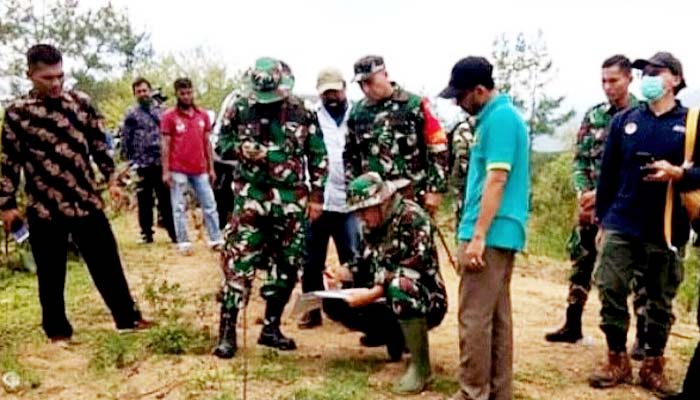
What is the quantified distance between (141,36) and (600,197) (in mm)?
28265

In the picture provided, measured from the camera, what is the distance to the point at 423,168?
5.40 m

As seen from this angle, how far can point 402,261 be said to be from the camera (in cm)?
475

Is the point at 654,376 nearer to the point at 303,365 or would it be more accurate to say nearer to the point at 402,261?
the point at 402,261

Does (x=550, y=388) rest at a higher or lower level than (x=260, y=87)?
lower

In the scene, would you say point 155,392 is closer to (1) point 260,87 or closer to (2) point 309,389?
(2) point 309,389

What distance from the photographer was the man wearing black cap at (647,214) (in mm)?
4605

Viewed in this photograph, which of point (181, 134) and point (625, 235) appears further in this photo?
point (181, 134)

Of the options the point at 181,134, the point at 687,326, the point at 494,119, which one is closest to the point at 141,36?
the point at 181,134

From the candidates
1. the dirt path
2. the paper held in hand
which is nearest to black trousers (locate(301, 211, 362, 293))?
the dirt path

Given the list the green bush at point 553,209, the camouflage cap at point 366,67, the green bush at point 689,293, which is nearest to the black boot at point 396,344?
the camouflage cap at point 366,67

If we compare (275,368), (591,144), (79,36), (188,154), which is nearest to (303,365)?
(275,368)

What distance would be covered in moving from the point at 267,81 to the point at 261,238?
3.03 ft

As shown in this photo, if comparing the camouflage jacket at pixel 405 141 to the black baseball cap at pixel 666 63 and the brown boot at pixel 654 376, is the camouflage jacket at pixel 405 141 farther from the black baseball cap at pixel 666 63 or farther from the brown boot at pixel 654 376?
the brown boot at pixel 654 376

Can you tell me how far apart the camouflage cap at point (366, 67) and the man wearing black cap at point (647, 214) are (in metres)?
1.37
